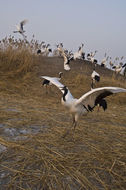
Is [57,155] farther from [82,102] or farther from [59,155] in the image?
[82,102]

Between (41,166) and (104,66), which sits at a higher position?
(104,66)

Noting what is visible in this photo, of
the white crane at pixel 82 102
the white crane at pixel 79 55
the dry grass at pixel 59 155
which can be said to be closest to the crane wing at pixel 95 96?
the white crane at pixel 82 102

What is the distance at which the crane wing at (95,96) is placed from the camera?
84.3 inches

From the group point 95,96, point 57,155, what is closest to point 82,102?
point 95,96

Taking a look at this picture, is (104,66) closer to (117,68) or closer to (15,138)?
(117,68)

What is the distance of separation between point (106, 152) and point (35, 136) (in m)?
0.85

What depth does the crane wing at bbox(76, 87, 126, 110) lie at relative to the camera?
7.02ft

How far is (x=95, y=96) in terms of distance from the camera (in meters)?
2.43

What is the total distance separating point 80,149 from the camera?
2.21 m

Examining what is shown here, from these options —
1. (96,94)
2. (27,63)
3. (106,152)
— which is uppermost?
(27,63)

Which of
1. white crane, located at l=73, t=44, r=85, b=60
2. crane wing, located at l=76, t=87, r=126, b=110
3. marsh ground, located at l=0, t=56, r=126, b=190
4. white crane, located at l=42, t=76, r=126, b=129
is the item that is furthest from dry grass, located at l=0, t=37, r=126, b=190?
white crane, located at l=73, t=44, r=85, b=60

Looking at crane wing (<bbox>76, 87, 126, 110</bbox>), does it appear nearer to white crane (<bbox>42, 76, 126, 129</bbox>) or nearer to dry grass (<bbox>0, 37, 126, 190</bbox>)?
white crane (<bbox>42, 76, 126, 129</bbox>)

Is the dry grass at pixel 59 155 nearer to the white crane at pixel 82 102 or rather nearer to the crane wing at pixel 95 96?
the white crane at pixel 82 102

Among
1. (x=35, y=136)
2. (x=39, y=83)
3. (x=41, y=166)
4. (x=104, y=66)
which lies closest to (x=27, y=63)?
(x=39, y=83)
